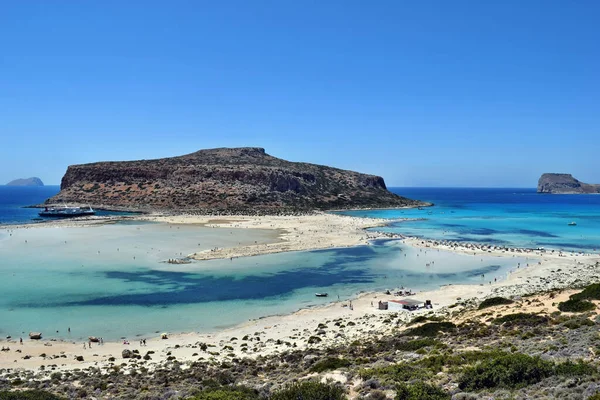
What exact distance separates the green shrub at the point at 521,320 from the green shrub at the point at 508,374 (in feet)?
28.5

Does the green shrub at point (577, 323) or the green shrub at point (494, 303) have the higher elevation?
the green shrub at point (577, 323)

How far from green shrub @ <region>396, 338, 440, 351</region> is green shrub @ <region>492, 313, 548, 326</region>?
4.33 meters

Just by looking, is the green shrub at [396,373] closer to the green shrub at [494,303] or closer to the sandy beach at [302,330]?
the sandy beach at [302,330]

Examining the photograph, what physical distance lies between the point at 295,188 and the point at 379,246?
72342mm

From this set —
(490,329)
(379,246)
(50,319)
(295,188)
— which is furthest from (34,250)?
(295,188)

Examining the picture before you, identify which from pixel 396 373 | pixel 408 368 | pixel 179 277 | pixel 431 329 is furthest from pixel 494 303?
pixel 179 277

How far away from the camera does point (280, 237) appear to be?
60.5 metres

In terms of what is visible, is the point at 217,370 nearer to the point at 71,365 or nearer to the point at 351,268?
the point at 71,365

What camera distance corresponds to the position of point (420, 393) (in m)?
10.4

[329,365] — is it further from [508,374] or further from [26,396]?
[26,396]

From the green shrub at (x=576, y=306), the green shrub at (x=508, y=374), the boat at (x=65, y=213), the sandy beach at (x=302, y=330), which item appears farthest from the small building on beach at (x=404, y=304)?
the boat at (x=65, y=213)

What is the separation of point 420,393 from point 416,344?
7.95 meters

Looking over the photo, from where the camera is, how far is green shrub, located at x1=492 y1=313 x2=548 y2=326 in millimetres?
19391

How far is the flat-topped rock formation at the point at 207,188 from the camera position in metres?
110
